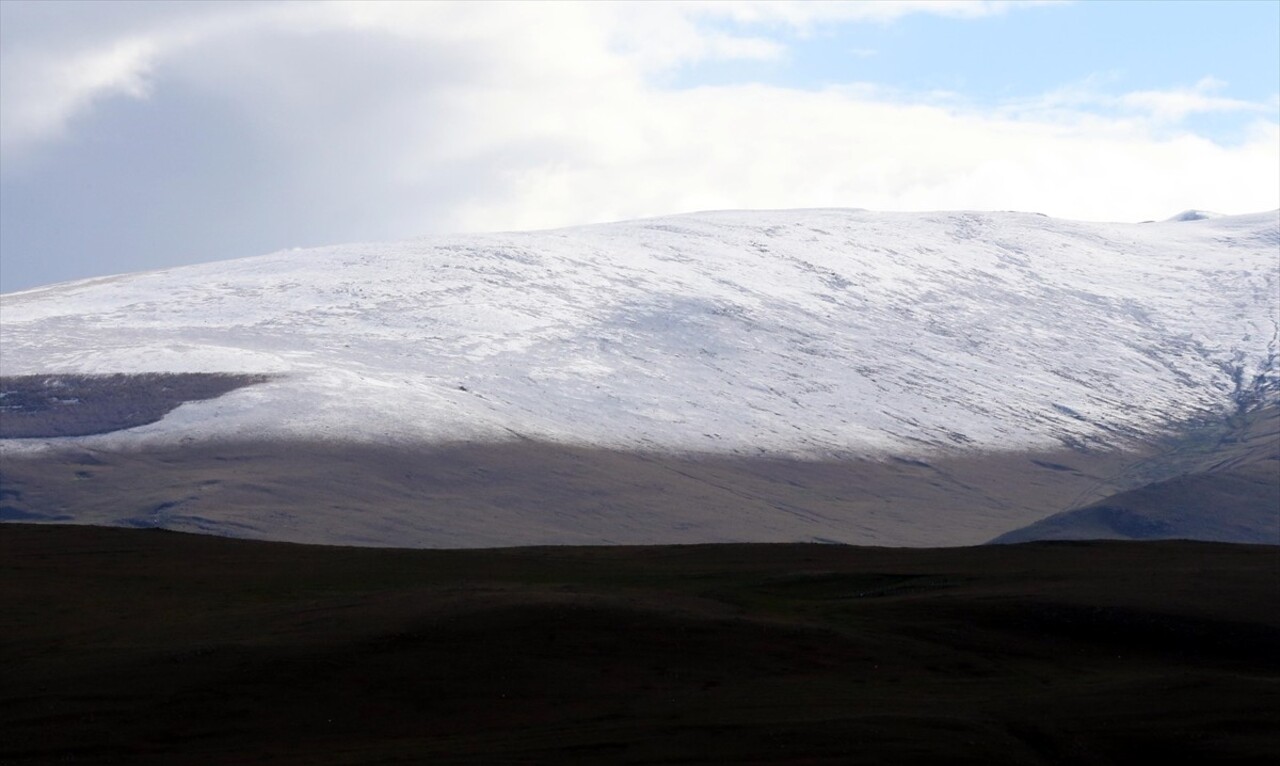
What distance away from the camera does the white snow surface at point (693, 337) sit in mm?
122688

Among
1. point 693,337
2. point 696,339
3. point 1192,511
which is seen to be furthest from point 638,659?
point 693,337

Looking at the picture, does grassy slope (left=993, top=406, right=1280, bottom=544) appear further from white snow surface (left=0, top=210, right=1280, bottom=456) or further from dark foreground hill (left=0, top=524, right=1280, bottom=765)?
dark foreground hill (left=0, top=524, right=1280, bottom=765)

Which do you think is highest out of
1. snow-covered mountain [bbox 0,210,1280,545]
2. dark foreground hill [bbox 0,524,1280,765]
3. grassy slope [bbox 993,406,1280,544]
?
snow-covered mountain [bbox 0,210,1280,545]

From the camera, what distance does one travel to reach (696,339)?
141250 millimetres

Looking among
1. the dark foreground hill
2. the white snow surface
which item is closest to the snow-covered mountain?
the white snow surface

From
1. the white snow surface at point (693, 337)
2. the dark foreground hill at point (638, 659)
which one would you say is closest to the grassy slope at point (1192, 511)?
the white snow surface at point (693, 337)

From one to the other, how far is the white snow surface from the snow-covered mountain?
11.7 inches

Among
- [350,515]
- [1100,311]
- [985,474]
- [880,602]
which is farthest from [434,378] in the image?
[880,602]

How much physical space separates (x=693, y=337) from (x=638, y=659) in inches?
4238

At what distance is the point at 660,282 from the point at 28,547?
351ft

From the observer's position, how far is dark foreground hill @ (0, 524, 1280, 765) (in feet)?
94.9

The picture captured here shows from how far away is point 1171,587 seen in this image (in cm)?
4162

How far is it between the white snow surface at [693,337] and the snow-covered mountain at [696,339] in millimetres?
297

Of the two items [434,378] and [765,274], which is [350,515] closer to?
[434,378]
